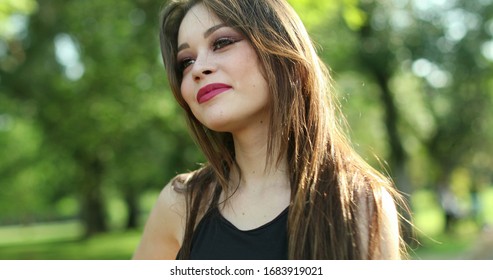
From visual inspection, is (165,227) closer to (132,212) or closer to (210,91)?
(210,91)

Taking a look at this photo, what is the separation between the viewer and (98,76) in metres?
16.2

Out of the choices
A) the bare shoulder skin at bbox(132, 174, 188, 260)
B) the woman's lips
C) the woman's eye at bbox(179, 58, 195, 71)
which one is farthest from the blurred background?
the woman's lips

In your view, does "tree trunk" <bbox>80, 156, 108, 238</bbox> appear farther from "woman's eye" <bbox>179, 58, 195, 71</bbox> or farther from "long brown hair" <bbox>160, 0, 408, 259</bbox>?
"long brown hair" <bbox>160, 0, 408, 259</bbox>

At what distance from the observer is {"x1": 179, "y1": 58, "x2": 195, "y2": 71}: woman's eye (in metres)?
2.06

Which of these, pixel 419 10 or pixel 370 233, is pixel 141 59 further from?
pixel 370 233

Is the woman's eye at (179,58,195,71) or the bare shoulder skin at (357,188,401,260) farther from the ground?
the woman's eye at (179,58,195,71)

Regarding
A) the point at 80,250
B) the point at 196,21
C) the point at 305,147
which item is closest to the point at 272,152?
the point at 305,147

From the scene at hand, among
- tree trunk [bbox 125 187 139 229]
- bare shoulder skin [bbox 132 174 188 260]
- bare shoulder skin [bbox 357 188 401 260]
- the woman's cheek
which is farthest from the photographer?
tree trunk [bbox 125 187 139 229]

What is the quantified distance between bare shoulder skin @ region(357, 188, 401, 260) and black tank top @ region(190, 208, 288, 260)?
0.74 feet

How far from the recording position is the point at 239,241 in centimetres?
188

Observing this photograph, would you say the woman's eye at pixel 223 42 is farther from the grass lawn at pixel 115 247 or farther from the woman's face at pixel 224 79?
the grass lawn at pixel 115 247

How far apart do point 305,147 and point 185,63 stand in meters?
0.51

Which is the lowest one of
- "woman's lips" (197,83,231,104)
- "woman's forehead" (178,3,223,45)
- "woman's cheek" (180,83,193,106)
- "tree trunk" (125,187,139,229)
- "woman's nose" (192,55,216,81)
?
"woman's lips" (197,83,231,104)
